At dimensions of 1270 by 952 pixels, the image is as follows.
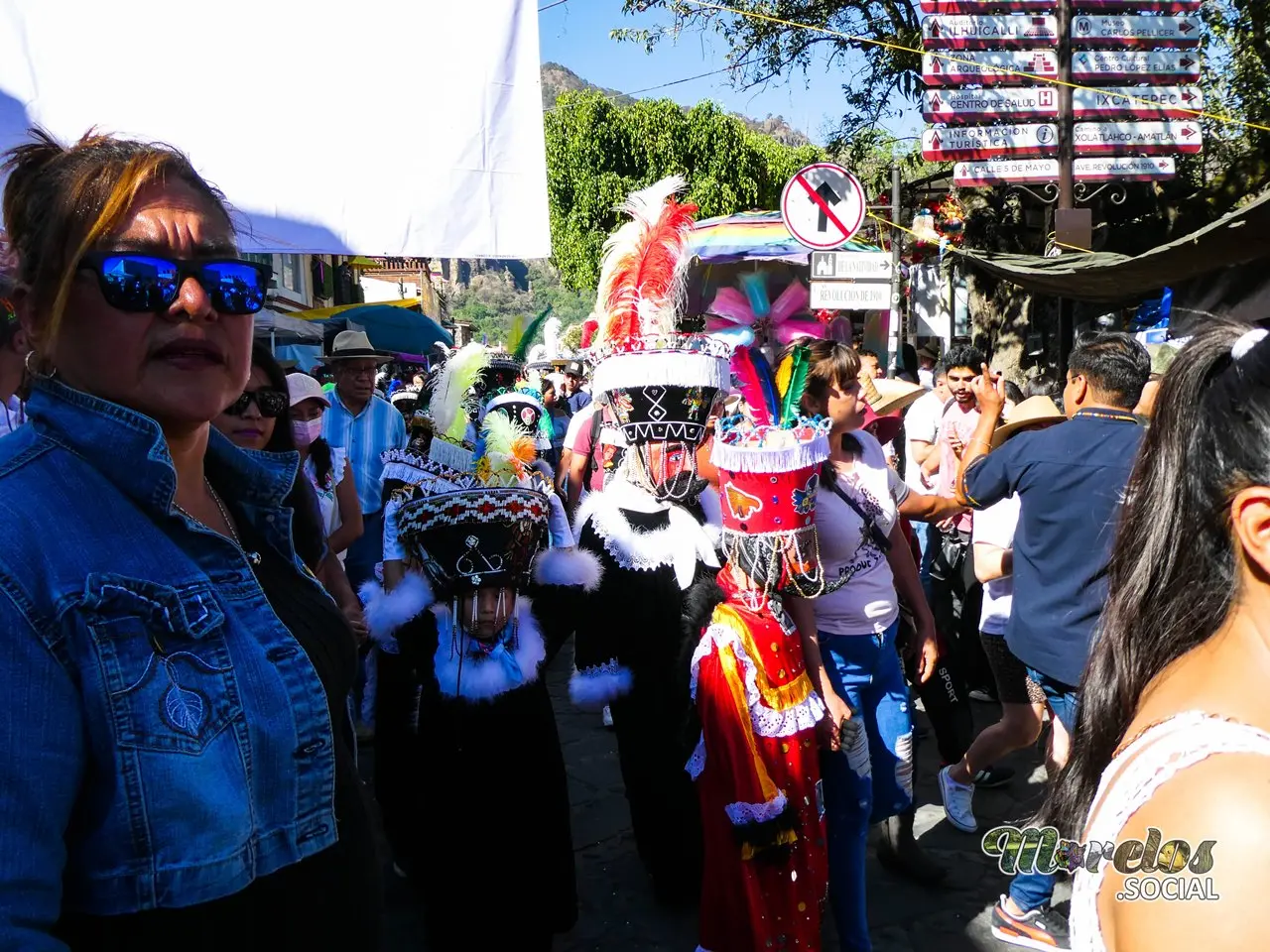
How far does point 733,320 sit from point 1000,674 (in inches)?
78.7

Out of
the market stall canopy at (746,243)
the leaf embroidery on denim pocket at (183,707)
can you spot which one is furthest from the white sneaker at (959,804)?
the market stall canopy at (746,243)

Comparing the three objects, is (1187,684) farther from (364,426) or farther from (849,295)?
(849,295)

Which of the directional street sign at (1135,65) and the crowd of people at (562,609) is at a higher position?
the directional street sign at (1135,65)

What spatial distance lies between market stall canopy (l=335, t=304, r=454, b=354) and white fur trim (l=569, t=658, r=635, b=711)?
7.36m

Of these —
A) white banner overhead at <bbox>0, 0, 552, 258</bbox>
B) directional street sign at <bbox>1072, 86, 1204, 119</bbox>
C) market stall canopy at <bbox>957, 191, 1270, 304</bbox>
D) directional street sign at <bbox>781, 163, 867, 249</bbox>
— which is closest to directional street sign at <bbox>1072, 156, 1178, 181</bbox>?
directional street sign at <bbox>1072, 86, 1204, 119</bbox>

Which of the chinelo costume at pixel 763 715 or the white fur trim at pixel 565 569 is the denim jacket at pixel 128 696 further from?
the white fur trim at pixel 565 569

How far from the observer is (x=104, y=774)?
3.61 feet

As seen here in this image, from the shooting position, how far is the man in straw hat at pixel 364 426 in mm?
5738

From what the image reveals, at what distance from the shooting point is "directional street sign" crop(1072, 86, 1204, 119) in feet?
29.9

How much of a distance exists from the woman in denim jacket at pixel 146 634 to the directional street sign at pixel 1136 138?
9.61 meters

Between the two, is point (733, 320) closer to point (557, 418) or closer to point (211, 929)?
point (211, 929)

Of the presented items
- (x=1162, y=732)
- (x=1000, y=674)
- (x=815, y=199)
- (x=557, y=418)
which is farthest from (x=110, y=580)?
(x=557, y=418)

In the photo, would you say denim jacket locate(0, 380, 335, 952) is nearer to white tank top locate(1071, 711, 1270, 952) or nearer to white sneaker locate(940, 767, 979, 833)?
white tank top locate(1071, 711, 1270, 952)

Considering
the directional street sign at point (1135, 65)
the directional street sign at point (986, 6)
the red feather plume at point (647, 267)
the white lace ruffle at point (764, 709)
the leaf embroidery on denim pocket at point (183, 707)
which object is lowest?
the white lace ruffle at point (764, 709)
